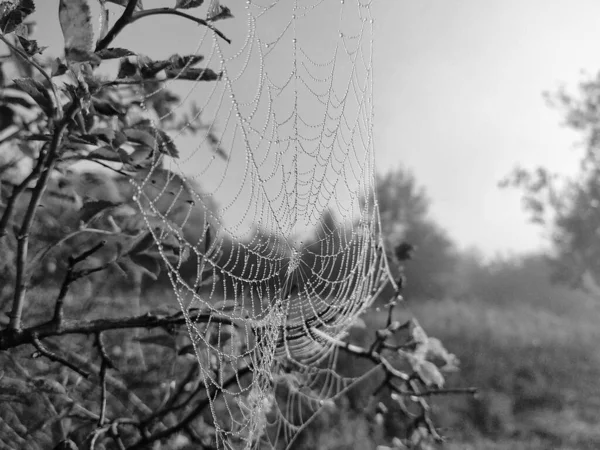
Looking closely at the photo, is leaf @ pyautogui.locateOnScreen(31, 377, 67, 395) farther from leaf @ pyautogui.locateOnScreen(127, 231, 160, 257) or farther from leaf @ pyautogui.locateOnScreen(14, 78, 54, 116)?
leaf @ pyautogui.locateOnScreen(14, 78, 54, 116)

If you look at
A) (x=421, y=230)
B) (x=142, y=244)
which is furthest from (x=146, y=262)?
(x=421, y=230)

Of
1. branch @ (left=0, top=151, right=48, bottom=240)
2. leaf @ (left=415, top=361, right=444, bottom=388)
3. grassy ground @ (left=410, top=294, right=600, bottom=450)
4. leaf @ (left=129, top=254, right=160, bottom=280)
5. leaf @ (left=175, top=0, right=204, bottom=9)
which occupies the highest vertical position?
leaf @ (left=175, top=0, right=204, bottom=9)

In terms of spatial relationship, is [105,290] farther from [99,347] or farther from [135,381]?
[99,347]

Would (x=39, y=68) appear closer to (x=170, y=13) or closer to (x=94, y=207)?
(x=170, y=13)

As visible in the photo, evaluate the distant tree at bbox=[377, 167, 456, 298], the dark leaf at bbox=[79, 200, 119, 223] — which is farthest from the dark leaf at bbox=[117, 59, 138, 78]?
the distant tree at bbox=[377, 167, 456, 298]

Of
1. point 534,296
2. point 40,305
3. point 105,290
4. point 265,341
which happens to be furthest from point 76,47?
point 534,296

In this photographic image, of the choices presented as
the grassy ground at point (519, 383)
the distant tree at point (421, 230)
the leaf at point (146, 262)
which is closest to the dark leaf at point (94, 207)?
the leaf at point (146, 262)

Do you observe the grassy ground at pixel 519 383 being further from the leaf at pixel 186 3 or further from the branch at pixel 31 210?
the leaf at pixel 186 3

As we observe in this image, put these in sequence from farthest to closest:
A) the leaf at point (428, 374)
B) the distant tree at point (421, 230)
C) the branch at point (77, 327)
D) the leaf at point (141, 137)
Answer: the distant tree at point (421, 230), the leaf at point (428, 374), the leaf at point (141, 137), the branch at point (77, 327)
